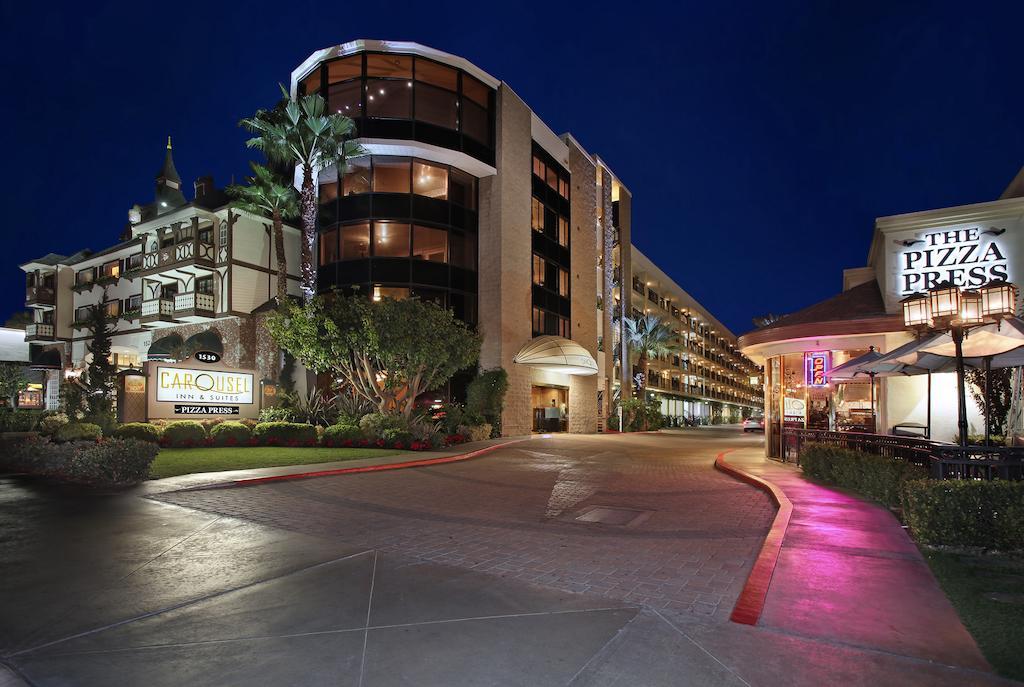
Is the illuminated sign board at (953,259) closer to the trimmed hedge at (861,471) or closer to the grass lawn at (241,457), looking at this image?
the trimmed hedge at (861,471)

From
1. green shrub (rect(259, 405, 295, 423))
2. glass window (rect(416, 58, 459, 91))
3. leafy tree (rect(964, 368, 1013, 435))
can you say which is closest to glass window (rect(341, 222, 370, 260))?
glass window (rect(416, 58, 459, 91))

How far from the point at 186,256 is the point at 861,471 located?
112ft

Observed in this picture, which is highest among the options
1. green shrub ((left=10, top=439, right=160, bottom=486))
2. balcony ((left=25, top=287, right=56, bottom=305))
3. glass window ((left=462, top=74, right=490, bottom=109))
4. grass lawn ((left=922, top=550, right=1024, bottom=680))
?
glass window ((left=462, top=74, right=490, bottom=109))

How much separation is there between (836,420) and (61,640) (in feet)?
64.7

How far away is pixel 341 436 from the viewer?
2198cm

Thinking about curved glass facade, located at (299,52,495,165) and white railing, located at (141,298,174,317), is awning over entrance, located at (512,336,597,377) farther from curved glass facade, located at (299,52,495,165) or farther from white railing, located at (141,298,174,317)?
white railing, located at (141,298,174,317)

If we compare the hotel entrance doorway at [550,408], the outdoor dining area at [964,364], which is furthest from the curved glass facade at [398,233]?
the outdoor dining area at [964,364]

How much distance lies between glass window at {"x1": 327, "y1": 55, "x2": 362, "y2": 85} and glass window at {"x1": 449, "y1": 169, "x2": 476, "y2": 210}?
682 cm

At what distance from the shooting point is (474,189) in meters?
32.3

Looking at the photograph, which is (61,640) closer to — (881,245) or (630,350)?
(881,245)

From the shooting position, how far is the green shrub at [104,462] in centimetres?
1182

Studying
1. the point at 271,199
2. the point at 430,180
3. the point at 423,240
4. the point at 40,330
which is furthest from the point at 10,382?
the point at 430,180

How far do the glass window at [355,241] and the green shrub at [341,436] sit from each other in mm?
10842

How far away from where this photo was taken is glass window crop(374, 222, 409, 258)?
98.2 ft
